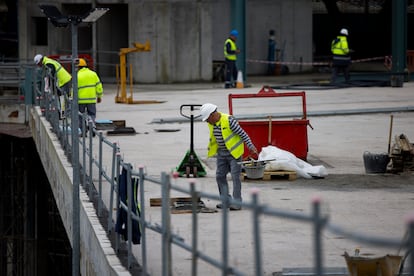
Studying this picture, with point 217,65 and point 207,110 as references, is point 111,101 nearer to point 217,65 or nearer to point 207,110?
point 217,65

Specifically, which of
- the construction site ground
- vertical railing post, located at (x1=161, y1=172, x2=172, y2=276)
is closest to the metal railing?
vertical railing post, located at (x1=161, y1=172, x2=172, y2=276)

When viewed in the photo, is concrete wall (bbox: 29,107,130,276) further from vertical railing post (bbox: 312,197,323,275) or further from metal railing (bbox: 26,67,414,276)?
vertical railing post (bbox: 312,197,323,275)

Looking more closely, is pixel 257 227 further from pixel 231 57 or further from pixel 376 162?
pixel 231 57

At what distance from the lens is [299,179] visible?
727 inches

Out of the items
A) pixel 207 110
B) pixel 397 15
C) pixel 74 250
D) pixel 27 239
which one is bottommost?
pixel 27 239

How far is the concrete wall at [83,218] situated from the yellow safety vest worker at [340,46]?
1524 cm

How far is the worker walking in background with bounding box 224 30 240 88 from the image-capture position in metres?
37.5

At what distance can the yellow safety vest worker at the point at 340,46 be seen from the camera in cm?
3728

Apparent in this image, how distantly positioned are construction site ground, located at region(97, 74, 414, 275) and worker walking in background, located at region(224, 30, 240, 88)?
1.51ft

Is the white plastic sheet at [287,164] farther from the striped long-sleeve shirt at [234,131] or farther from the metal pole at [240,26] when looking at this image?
the metal pole at [240,26]

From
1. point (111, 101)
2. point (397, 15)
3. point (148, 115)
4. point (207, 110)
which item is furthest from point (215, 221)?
point (397, 15)

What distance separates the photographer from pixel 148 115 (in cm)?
3009

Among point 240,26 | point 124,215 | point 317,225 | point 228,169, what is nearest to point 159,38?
point 240,26

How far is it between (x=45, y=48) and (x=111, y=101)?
9.38 meters
